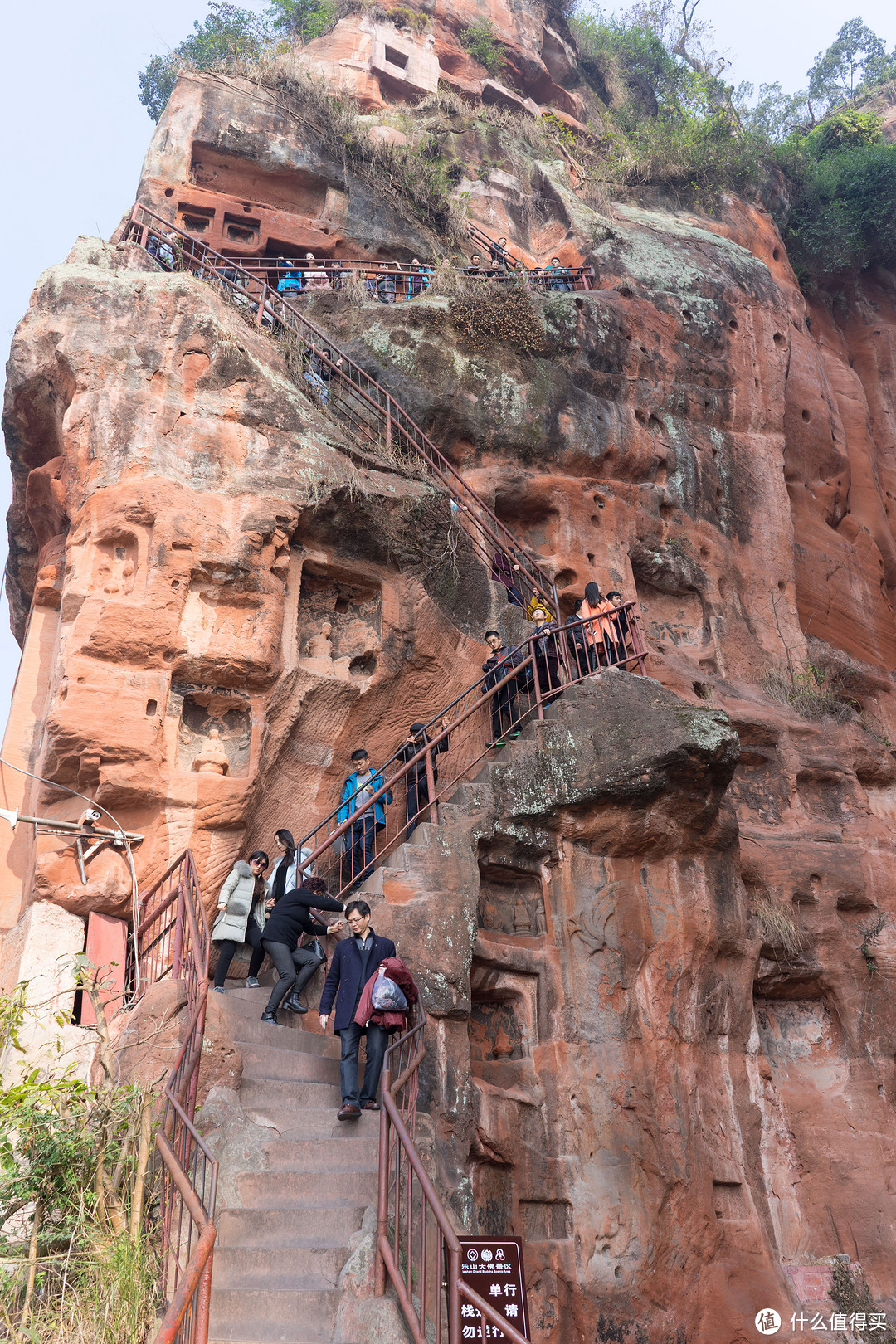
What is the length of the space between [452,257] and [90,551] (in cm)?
1265

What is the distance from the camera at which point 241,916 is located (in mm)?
8945

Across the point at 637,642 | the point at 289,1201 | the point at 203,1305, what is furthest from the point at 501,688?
the point at 203,1305

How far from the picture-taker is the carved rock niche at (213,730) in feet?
34.4

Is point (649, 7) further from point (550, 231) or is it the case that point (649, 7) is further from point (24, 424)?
point (24, 424)

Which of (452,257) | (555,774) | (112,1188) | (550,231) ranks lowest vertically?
(112,1188)

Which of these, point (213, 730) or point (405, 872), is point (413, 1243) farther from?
point (213, 730)

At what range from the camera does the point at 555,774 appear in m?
10.2

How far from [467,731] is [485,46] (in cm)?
2353

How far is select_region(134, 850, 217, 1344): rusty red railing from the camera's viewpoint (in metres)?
4.43

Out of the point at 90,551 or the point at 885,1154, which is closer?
the point at 90,551

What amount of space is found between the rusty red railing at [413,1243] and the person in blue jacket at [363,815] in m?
3.67

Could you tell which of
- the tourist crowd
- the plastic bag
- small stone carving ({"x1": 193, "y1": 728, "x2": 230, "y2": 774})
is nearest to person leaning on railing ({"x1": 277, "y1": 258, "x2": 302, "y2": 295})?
the tourist crowd

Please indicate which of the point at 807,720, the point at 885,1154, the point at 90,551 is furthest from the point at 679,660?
the point at 90,551

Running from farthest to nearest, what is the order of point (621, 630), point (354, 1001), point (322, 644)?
point (322, 644) → point (621, 630) → point (354, 1001)
